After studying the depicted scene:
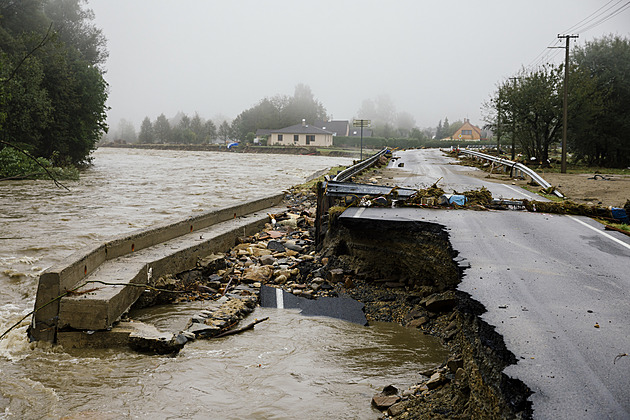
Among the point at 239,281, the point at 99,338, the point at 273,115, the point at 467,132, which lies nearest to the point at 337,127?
the point at 273,115

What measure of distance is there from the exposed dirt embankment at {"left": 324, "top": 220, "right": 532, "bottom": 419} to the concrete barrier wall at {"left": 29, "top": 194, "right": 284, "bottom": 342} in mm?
3153

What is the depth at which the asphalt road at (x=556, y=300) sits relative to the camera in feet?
11.7

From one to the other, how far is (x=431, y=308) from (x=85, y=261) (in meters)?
5.01

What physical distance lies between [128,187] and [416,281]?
22729 millimetres

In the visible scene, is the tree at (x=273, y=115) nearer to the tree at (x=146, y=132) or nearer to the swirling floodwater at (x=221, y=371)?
the tree at (x=146, y=132)

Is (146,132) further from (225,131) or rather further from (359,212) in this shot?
(359,212)

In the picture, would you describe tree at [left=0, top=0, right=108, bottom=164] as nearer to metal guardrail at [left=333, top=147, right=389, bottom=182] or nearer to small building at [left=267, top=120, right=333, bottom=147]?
metal guardrail at [left=333, top=147, right=389, bottom=182]

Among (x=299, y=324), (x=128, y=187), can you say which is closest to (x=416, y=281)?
(x=299, y=324)

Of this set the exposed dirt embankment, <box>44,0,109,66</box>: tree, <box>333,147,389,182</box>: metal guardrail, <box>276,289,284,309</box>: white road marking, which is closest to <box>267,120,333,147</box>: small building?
<box>44,0,109,66</box>: tree

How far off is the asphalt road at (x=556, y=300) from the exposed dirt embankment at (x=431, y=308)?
0.55 ft

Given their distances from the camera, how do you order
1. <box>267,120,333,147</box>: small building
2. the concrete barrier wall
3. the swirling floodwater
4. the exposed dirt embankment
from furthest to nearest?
<box>267,120,333,147</box>: small building → the concrete barrier wall → the swirling floodwater → the exposed dirt embankment

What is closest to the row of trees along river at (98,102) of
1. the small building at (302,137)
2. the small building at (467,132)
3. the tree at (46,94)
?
the tree at (46,94)

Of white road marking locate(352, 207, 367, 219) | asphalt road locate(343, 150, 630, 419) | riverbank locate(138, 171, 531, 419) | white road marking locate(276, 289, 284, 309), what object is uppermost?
white road marking locate(352, 207, 367, 219)

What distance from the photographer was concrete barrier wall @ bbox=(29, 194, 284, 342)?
6.73m
